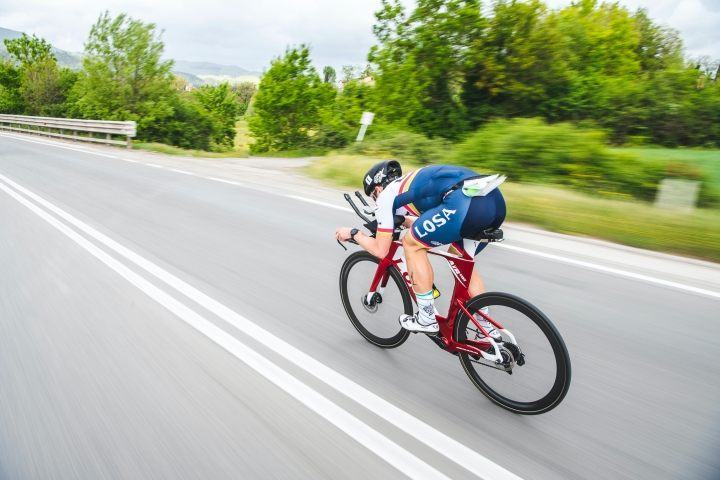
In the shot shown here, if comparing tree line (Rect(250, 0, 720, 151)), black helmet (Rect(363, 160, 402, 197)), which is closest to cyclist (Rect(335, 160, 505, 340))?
black helmet (Rect(363, 160, 402, 197))

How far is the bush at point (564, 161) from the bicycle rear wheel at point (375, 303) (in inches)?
308

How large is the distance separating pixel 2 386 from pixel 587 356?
411 centimetres

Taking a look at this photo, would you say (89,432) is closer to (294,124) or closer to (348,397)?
(348,397)

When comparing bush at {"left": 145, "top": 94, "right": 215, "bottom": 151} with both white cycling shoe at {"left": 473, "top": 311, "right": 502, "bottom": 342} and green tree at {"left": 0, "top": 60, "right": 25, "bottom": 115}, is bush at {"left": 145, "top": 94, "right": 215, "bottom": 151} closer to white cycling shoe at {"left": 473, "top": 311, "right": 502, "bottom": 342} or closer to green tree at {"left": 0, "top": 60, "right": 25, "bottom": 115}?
green tree at {"left": 0, "top": 60, "right": 25, "bottom": 115}

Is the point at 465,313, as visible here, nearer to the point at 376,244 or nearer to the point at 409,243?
the point at 409,243

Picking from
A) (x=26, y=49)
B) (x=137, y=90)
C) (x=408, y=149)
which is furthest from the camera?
(x=26, y=49)

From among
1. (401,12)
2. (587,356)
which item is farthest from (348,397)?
(401,12)

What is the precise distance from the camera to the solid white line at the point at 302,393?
239 centimetres

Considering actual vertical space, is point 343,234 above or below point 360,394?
above

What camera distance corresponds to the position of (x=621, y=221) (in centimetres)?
664

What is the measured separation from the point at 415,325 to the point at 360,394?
613mm

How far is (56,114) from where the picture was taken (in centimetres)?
3828

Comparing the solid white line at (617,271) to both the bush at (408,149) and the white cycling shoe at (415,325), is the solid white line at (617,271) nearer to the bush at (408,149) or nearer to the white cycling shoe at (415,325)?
the white cycling shoe at (415,325)

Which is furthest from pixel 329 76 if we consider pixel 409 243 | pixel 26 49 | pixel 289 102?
pixel 409 243
